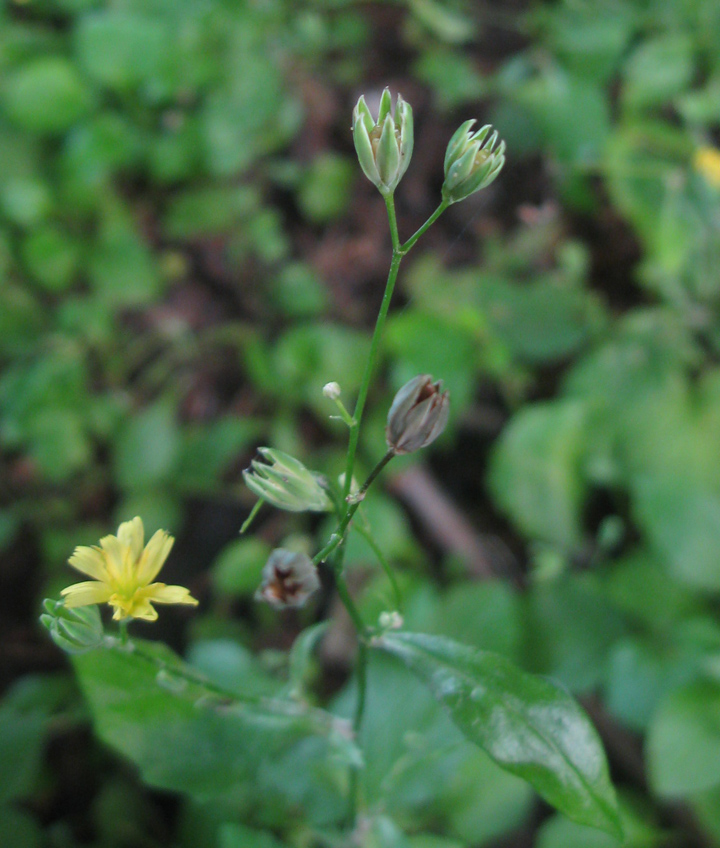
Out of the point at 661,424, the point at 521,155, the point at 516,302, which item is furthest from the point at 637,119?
the point at 661,424

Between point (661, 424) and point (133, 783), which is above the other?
point (661, 424)

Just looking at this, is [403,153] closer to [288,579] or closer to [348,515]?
[348,515]

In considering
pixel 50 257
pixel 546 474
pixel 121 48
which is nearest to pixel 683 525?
pixel 546 474

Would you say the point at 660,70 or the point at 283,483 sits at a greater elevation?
the point at 660,70

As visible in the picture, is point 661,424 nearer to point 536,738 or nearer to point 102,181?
point 536,738

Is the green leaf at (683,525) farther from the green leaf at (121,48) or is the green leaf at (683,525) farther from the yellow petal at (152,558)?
the green leaf at (121,48)

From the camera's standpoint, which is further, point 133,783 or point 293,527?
point 293,527

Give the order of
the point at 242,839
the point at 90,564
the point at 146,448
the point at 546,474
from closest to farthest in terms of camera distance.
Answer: the point at 90,564
the point at 242,839
the point at 546,474
the point at 146,448
